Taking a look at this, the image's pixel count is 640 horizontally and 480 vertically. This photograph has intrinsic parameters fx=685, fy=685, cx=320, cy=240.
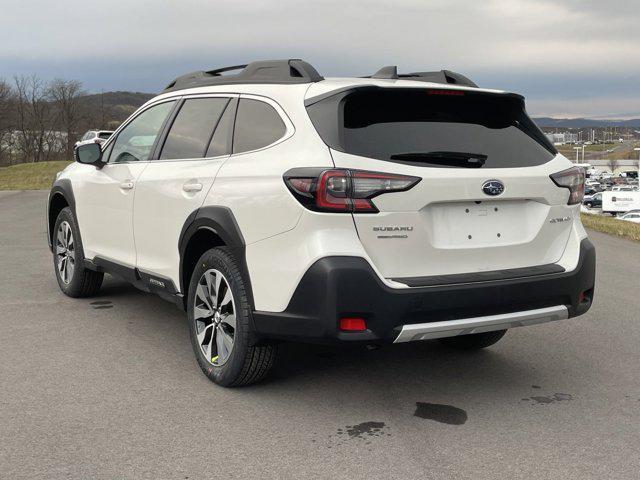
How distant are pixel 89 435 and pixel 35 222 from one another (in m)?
11.9

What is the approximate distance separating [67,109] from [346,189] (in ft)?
243

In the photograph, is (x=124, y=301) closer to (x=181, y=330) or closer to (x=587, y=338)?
(x=181, y=330)

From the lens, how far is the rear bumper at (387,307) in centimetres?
328

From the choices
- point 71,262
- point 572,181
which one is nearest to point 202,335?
point 572,181

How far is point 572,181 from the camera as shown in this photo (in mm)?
3969

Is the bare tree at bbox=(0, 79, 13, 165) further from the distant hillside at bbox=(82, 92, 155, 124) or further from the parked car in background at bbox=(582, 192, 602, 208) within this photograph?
the parked car in background at bbox=(582, 192, 602, 208)

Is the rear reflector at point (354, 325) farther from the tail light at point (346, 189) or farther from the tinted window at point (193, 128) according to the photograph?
the tinted window at point (193, 128)

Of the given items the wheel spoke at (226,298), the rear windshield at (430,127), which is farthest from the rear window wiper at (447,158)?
the wheel spoke at (226,298)

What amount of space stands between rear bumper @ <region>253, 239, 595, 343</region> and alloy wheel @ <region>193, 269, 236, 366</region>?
39cm

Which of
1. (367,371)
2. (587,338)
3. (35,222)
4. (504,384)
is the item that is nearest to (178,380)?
(367,371)

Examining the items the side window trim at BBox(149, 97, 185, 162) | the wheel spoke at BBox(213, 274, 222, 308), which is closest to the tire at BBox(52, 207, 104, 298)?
the side window trim at BBox(149, 97, 185, 162)

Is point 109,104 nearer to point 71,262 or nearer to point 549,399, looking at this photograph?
point 71,262

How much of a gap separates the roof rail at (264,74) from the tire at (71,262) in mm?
2023

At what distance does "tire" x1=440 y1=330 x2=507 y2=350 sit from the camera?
4801 mm
